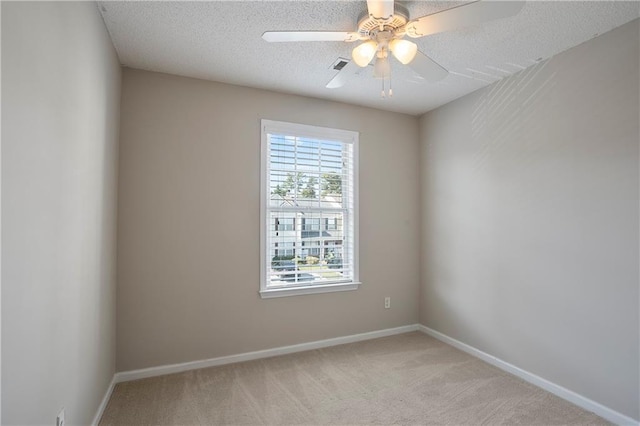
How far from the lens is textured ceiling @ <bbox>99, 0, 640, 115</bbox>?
80.7 inches

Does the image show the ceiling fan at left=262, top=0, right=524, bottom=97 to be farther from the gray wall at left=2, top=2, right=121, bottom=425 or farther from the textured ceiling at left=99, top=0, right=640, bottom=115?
the gray wall at left=2, top=2, right=121, bottom=425

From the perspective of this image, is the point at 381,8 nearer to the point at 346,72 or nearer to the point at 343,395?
the point at 346,72

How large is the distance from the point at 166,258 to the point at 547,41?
3422mm

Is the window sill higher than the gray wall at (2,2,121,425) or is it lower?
lower

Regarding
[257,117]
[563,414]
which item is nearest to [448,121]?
[257,117]

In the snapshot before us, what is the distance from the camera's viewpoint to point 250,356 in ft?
10.5

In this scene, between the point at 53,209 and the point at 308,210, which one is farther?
the point at 308,210

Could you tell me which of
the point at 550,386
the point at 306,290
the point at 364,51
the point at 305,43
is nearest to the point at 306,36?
the point at 364,51

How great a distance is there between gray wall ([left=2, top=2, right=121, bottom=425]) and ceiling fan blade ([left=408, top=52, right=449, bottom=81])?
70.8 inches

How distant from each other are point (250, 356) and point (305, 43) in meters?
2.76

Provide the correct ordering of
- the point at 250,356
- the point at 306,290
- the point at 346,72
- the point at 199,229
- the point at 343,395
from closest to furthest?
the point at 346,72 → the point at 343,395 → the point at 199,229 → the point at 250,356 → the point at 306,290

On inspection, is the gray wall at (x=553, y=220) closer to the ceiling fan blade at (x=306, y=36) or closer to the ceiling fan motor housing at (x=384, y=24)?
the ceiling fan motor housing at (x=384, y=24)

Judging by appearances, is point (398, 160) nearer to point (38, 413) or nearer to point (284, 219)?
point (284, 219)

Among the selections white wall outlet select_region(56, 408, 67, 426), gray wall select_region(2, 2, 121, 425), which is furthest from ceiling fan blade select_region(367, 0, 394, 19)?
white wall outlet select_region(56, 408, 67, 426)
